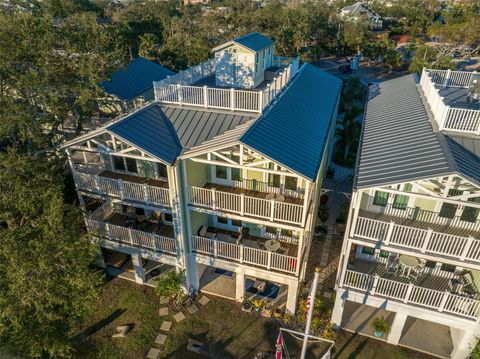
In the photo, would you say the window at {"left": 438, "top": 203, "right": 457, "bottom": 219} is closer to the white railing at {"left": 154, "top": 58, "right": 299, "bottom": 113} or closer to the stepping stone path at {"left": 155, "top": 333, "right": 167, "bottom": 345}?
the white railing at {"left": 154, "top": 58, "right": 299, "bottom": 113}

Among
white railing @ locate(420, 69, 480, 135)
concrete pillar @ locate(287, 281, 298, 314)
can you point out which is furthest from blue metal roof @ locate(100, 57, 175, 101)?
white railing @ locate(420, 69, 480, 135)

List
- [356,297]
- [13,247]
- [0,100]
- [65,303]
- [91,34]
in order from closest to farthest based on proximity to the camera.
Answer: [13,247], [65,303], [356,297], [0,100], [91,34]

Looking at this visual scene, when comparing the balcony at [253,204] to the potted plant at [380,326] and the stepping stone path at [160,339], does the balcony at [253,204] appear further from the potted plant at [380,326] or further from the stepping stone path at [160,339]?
the stepping stone path at [160,339]

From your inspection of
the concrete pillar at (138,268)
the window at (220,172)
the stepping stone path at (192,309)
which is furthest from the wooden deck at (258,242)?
the concrete pillar at (138,268)

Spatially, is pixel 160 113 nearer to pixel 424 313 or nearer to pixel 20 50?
pixel 20 50

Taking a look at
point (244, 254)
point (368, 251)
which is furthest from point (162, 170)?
point (368, 251)

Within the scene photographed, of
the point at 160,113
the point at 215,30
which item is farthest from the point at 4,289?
the point at 215,30
